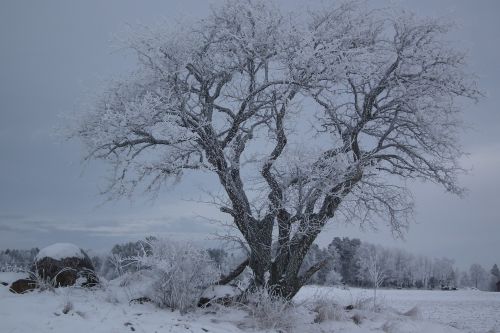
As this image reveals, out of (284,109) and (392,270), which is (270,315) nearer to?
(284,109)

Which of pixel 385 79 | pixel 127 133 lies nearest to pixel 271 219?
pixel 127 133

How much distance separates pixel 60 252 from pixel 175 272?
343 centimetres

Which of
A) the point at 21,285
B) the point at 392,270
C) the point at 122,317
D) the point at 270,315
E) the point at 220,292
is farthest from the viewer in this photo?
the point at 392,270

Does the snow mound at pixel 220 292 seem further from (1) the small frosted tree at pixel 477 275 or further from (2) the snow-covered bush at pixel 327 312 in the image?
(1) the small frosted tree at pixel 477 275

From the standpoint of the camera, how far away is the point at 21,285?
11125mm

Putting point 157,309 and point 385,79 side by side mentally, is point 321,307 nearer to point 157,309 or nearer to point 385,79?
point 157,309

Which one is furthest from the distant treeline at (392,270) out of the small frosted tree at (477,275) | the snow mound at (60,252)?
the snow mound at (60,252)

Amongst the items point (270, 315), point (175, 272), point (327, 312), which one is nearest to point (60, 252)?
point (175, 272)

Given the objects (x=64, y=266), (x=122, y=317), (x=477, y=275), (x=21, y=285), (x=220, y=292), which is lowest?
(x=122, y=317)

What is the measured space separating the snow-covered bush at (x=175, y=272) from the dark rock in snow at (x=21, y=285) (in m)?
2.34

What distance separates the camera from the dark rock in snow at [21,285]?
36.0 ft

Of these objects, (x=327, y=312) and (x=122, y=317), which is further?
(x=327, y=312)

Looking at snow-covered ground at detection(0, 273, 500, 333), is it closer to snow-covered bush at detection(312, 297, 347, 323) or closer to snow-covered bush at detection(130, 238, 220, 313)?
snow-covered bush at detection(312, 297, 347, 323)

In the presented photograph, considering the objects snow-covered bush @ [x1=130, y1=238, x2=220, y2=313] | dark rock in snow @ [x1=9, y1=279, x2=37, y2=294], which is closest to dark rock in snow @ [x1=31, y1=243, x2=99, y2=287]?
dark rock in snow @ [x1=9, y1=279, x2=37, y2=294]
